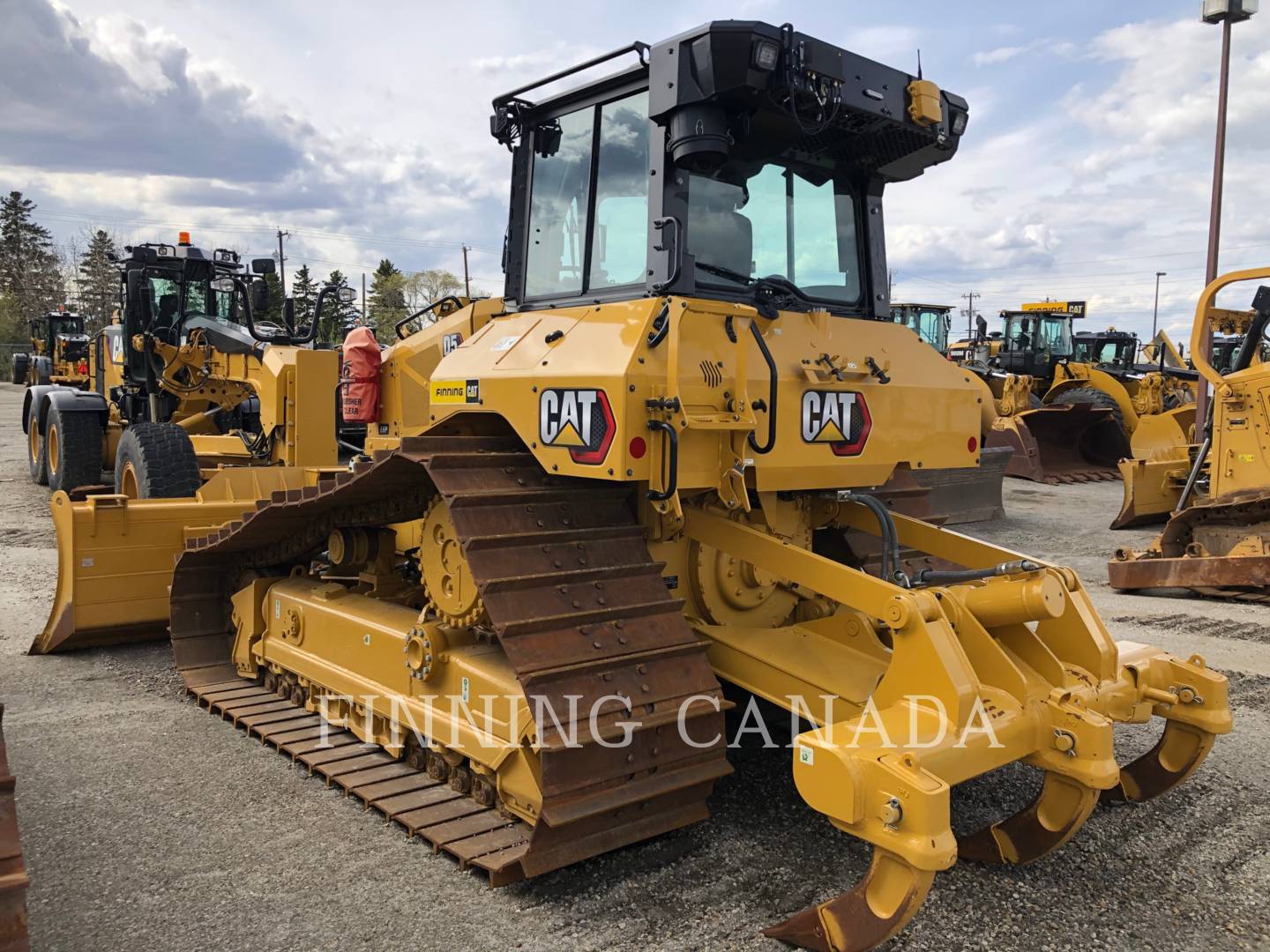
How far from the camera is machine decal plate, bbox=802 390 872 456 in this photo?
394 cm

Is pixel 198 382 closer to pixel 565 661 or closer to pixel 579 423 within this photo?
pixel 579 423

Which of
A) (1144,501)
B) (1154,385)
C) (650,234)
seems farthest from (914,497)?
(1154,385)

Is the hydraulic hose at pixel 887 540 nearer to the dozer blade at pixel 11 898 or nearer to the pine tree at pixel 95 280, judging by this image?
the dozer blade at pixel 11 898

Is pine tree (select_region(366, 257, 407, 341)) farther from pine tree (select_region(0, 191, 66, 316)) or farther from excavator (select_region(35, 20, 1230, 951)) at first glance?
excavator (select_region(35, 20, 1230, 951))

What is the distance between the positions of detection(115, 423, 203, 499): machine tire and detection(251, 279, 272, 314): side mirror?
1848 millimetres

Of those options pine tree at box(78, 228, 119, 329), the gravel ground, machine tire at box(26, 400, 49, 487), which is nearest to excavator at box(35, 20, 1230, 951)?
the gravel ground

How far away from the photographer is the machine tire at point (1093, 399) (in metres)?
17.9

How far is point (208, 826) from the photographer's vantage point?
151 inches

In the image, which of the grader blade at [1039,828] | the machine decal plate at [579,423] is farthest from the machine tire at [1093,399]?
the machine decal plate at [579,423]

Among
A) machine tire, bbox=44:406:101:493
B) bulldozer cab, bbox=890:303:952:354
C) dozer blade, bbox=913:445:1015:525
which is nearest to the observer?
machine tire, bbox=44:406:101:493

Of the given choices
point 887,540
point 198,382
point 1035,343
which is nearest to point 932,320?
point 1035,343

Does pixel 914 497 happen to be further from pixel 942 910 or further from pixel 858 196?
pixel 942 910

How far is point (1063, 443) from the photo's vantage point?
1767cm

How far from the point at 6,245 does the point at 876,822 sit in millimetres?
64908
